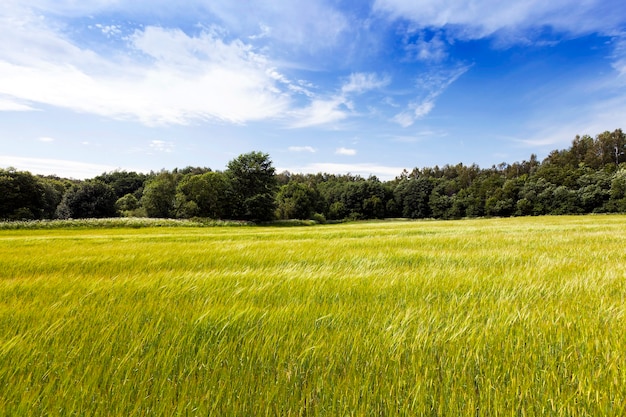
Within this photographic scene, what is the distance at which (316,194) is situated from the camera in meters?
91.6

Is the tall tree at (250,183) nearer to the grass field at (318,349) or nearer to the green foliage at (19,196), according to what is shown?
the green foliage at (19,196)

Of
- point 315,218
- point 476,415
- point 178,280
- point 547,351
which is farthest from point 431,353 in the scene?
point 315,218

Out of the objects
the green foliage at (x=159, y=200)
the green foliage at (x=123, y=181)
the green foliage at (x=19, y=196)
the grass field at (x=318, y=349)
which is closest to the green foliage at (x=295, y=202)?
the green foliage at (x=159, y=200)

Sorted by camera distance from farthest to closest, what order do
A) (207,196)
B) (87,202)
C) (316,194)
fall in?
(316,194), (87,202), (207,196)

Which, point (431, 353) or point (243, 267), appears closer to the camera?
point (431, 353)

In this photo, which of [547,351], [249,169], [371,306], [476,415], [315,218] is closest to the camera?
[476,415]

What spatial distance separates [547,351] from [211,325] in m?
2.45

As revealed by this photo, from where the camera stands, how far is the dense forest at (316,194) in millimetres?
53031

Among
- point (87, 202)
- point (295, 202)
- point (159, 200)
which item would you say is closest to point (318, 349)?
point (159, 200)

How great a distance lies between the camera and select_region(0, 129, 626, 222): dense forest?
2088 inches

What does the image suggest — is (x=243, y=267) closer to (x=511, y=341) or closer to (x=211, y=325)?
(x=211, y=325)

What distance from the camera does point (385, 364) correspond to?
5.52 feet

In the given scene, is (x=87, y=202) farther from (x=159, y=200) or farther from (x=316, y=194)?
(x=316, y=194)

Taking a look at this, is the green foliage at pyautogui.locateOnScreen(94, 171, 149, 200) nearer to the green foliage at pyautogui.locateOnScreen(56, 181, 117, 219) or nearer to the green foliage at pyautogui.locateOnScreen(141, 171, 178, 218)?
the green foliage at pyautogui.locateOnScreen(56, 181, 117, 219)
